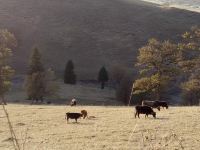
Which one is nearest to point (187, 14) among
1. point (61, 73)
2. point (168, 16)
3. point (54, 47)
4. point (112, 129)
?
point (168, 16)

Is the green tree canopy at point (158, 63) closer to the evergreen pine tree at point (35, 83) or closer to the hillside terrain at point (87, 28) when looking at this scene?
the evergreen pine tree at point (35, 83)

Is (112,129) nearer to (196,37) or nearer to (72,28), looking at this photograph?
(196,37)

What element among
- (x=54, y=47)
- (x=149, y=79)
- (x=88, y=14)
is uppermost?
(x=88, y=14)

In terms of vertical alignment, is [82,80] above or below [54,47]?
below

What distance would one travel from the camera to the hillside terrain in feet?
427

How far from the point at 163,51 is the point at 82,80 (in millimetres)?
60061

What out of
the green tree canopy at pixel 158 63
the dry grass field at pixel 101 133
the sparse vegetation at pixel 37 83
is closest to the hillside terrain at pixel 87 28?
the sparse vegetation at pixel 37 83

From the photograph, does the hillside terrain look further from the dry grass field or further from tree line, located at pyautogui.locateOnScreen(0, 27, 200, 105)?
the dry grass field

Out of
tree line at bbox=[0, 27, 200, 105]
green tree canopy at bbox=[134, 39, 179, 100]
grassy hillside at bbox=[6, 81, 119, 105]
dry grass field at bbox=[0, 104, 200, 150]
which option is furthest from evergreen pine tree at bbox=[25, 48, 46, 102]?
dry grass field at bbox=[0, 104, 200, 150]

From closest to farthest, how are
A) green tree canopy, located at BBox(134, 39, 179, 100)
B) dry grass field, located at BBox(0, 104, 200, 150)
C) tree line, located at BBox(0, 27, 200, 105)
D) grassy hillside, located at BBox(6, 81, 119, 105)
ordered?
dry grass field, located at BBox(0, 104, 200, 150) → tree line, located at BBox(0, 27, 200, 105) → green tree canopy, located at BBox(134, 39, 179, 100) → grassy hillside, located at BBox(6, 81, 119, 105)

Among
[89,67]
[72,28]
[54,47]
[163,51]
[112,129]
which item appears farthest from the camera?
[72,28]

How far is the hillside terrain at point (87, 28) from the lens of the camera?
13025 cm

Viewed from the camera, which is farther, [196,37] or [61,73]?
[61,73]

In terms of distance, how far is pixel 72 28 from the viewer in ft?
488
